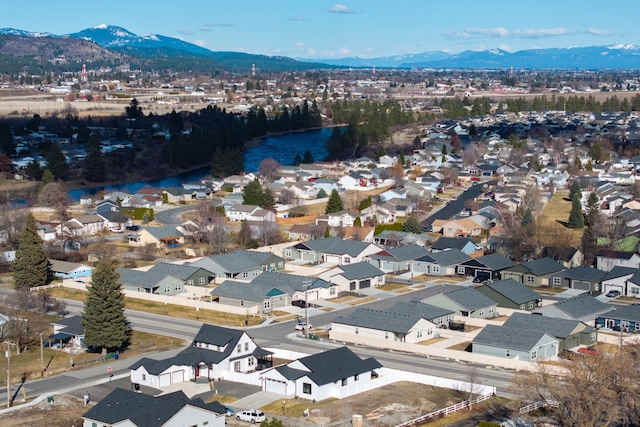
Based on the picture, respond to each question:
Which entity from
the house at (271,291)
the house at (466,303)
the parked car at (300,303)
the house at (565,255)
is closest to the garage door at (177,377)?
the house at (271,291)

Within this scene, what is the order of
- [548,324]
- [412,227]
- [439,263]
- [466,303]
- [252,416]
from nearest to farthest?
1. [252,416]
2. [548,324]
3. [466,303]
4. [439,263]
5. [412,227]

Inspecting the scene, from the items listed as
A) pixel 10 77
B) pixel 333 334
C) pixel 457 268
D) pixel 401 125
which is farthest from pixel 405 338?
pixel 10 77

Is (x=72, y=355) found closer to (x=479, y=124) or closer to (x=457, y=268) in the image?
(x=457, y=268)

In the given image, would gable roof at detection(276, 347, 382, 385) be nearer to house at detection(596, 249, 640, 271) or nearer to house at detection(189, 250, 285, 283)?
house at detection(189, 250, 285, 283)

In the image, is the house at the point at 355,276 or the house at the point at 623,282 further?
the house at the point at 355,276

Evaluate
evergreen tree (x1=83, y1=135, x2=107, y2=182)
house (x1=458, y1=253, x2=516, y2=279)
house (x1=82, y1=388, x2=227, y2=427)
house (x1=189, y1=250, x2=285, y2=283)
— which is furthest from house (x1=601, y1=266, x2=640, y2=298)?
evergreen tree (x1=83, y1=135, x2=107, y2=182)

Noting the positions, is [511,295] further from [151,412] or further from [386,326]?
[151,412]

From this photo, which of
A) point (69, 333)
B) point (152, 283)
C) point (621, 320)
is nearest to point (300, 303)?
point (152, 283)

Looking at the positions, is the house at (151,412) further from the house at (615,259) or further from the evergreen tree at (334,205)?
the evergreen tree at (334,205)
